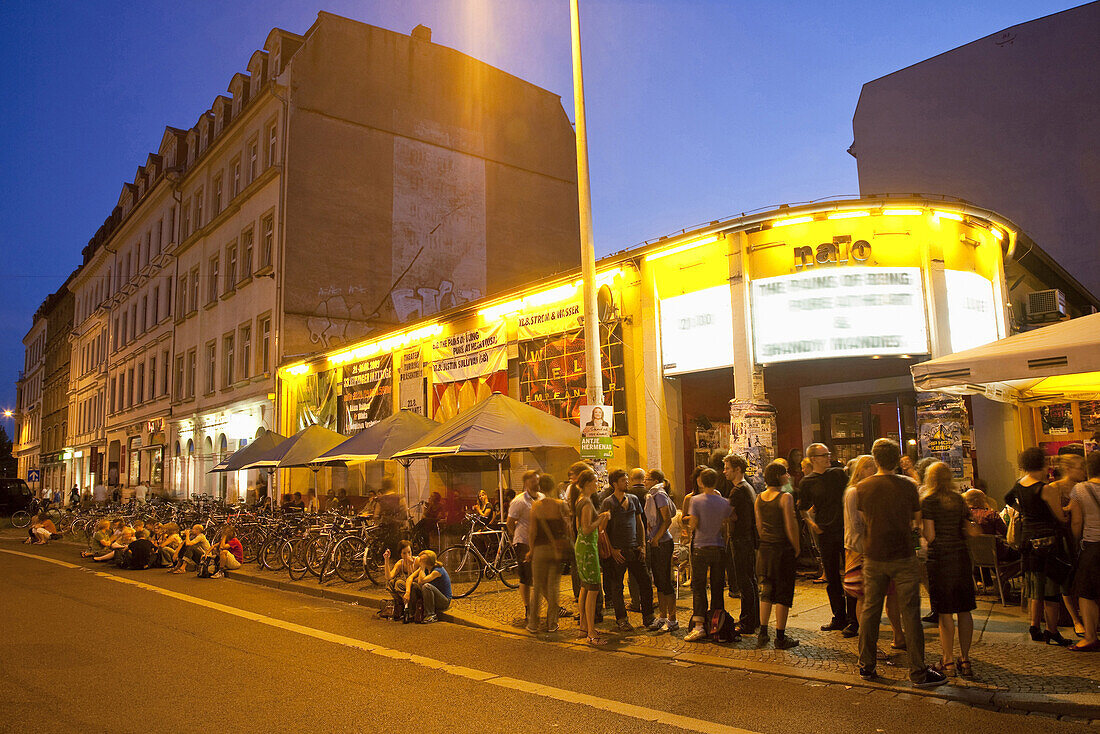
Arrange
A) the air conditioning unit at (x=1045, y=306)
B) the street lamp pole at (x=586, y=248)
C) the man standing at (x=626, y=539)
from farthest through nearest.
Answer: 1. the air conditioning unit at (x=1045, y=306)
2. the street lamp pole at (x=586, y=248)
3. the man standing at (x=626, y=539)

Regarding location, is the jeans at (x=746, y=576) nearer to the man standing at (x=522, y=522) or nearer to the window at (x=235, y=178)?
the man standing at (x=522, y=522)

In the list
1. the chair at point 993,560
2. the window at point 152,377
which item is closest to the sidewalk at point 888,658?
the chair at point 993,560

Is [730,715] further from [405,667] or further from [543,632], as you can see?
[543,632]

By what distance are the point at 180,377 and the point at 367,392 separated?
17439 millimetres

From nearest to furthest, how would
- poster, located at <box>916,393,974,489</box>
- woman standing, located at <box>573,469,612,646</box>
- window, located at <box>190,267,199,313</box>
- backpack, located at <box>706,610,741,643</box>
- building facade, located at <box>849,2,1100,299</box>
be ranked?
backpack, located at <box>706,610,741,643</box> → woman standing, located at <box>573,469,612,646</box> → poster, located at <box>916,393,974,489</box> → building facade, located at <box>849,2,1100,299</box> → window, located at <box>190,267,199,313</box>

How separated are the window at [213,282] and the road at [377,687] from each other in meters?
24.1

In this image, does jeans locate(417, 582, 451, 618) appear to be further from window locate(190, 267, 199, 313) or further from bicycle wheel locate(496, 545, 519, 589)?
window locate(190, 267, 199, 313)

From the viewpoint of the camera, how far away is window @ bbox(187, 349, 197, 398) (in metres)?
33.5

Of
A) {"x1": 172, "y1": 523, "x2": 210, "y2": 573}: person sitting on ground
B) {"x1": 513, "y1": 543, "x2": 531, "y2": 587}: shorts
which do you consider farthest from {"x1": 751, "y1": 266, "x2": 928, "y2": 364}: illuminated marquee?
{"x1": 172, "y1": 523, "x2": 210, "y2": 573}: person sitting on ground

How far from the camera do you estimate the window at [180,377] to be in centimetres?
3447

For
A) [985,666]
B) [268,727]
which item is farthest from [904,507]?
[268,727]

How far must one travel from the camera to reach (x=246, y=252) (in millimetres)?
29234

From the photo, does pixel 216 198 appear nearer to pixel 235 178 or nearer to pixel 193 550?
pixel 235 178

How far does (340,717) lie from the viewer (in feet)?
17.8
